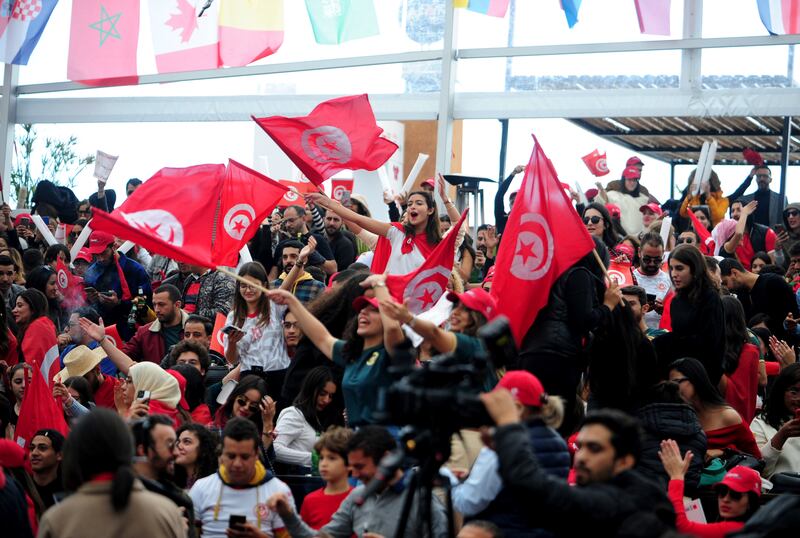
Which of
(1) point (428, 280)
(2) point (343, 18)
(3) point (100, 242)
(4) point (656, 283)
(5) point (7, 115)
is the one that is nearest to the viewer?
(1) point (428, 280)

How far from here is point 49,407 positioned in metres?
8.45

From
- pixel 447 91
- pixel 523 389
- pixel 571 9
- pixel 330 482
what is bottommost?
pixel 330 482

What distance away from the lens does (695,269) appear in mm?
8516

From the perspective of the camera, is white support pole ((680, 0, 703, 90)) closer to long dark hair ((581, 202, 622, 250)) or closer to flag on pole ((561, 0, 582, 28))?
flag on pole ((561, 0, 582, 28))

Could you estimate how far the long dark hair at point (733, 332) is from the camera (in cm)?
905

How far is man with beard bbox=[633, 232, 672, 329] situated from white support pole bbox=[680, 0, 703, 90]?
4.84 meters

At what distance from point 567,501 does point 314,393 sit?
3.69 meters

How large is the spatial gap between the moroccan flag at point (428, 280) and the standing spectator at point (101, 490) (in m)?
3.75

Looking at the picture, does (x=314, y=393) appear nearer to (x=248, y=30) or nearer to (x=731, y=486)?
(x=731, y=486)

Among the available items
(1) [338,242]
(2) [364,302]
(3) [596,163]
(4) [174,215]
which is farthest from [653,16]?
(2) [364,302]

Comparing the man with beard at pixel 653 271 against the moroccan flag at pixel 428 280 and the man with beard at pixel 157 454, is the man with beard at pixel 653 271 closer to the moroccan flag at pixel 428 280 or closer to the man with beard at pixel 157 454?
the moroccan flag at pixel 428 280

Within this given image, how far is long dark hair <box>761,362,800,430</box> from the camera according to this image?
868 centimetres

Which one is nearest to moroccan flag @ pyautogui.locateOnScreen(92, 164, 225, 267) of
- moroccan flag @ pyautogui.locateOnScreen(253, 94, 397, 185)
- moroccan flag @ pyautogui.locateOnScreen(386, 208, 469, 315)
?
moroccan flag @ pyautogui.locateOnScreen(253, 94, 397, 185)

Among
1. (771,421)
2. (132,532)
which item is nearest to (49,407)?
(132,532)
